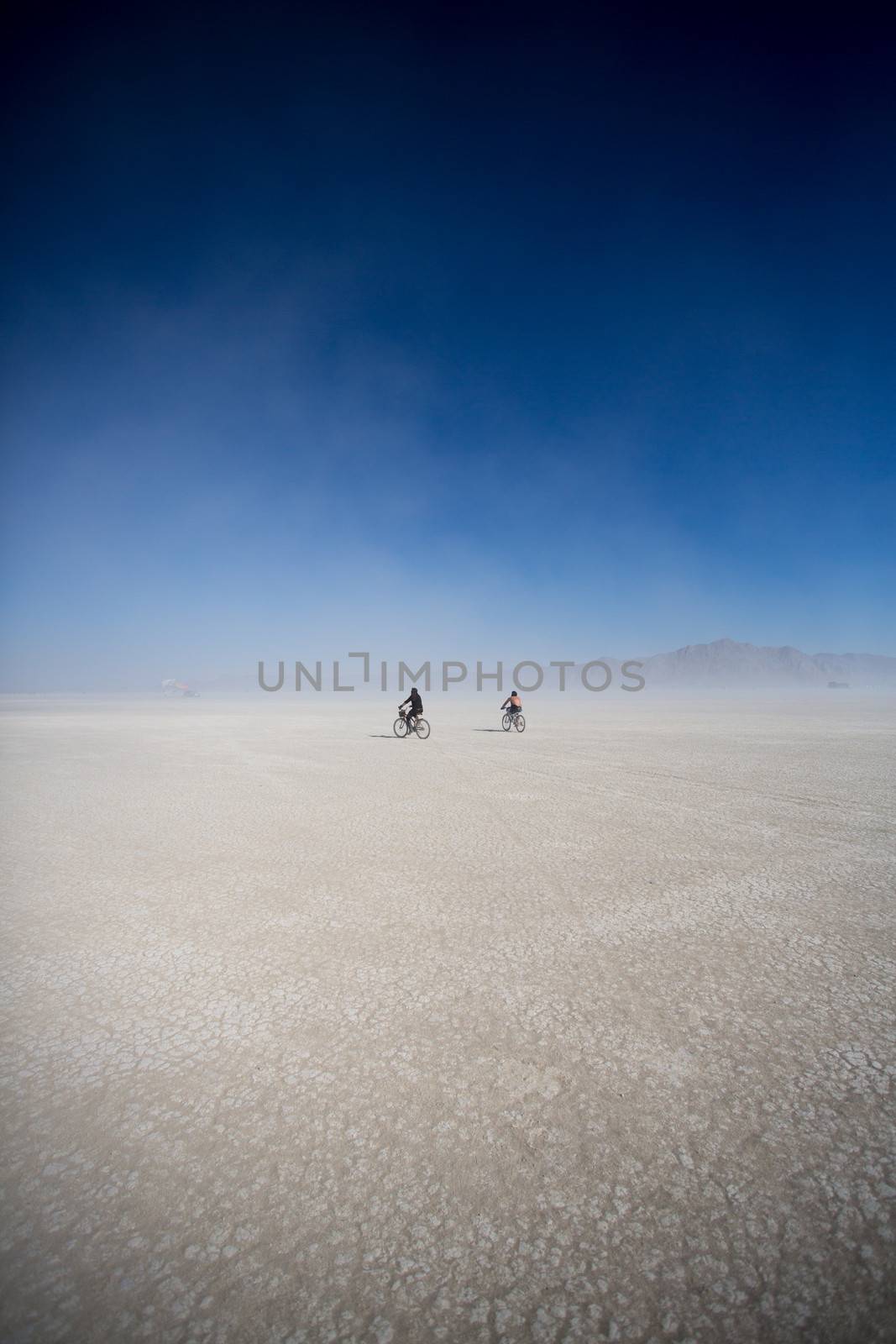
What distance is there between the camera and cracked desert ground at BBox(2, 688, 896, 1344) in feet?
6.15

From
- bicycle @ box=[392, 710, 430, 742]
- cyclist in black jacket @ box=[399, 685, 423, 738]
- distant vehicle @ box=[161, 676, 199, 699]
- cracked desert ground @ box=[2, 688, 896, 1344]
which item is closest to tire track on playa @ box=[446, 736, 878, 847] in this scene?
cracked desert ground @ box=[2, 688, 896, 1344]

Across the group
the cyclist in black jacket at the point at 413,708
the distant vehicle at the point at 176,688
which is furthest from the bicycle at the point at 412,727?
the distant vehicle at the point at 176,688

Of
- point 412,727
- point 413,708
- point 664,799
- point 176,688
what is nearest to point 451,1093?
point 664,799

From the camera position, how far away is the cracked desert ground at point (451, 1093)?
188 cm

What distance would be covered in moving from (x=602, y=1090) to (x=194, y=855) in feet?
17.2

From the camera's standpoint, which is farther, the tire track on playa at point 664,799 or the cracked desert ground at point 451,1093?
the tire track on playa at point 664,799

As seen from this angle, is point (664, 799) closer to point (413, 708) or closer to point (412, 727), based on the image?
point (413, 708)

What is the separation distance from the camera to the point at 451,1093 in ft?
9.00

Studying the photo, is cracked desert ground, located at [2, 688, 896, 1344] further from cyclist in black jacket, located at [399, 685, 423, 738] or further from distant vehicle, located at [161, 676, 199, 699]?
distant vehicle, located at [161, 676, 199, 699]

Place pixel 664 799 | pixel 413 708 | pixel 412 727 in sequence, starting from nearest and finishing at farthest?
pixel 664 799, pixel 413 708, pixel 412 727

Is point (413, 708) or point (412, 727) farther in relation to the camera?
point (412, 727)

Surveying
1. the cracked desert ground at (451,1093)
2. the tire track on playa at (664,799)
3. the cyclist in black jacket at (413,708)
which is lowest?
the cracked desert ground at (451,1093)

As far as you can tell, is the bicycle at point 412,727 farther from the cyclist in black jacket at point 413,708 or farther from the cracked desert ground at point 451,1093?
the cracked desert ground at point 451,1093

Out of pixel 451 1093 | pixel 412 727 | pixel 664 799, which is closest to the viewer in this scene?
pixel 451 1093
